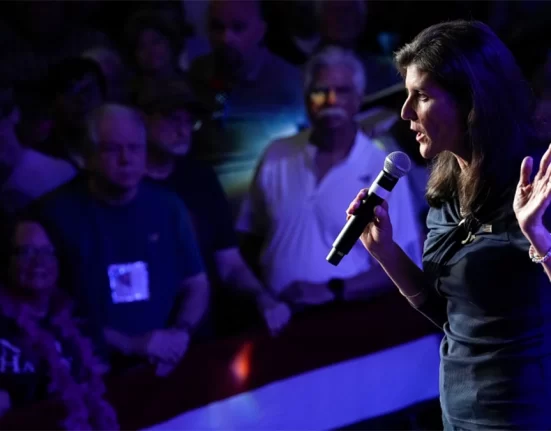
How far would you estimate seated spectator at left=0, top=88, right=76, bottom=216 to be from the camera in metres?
2.56

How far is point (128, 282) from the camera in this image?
2.69 m

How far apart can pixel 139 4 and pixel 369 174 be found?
1.14 meters

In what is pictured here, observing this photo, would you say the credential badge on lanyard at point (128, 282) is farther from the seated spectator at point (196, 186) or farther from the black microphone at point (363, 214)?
the black microphone at point (363, 214)

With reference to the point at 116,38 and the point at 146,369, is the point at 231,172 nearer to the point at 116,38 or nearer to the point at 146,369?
the point at 116,38

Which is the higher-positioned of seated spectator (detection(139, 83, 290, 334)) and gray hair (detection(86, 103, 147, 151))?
gray hair (detection(86, 103, 147, 151))

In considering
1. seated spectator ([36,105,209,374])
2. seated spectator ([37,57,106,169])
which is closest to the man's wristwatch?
seated spectator ([36,105,209,374])

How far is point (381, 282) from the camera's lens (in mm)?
3211

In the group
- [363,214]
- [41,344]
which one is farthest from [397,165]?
[41,344]

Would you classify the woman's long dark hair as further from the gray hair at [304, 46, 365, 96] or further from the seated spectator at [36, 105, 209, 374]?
the gray hair at [304, 46, 365, 96]

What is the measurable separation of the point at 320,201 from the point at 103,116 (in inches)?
38.5

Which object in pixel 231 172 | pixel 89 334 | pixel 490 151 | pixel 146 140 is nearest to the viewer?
pixel 490 151

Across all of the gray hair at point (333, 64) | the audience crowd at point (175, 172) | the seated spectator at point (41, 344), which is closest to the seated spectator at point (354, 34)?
the audience crowd at point (175, 172)

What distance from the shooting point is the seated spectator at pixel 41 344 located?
2.36 meters

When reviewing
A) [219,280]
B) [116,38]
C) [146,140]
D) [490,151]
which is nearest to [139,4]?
[116,38]
